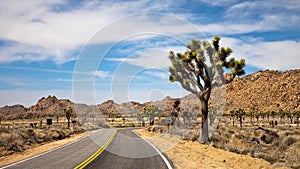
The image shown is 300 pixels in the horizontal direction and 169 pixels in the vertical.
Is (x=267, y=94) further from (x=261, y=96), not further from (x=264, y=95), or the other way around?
(x=261, y=96)

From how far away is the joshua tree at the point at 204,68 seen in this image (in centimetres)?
1970

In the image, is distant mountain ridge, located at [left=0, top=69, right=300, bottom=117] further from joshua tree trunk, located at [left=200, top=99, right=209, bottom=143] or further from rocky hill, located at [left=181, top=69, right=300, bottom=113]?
joshua tree trunk, located at [left=200, top=99, right=209, bottom=143]

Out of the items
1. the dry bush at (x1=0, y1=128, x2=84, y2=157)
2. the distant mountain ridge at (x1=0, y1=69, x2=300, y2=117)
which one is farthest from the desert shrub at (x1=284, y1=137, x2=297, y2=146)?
the distant mountain ridge at (x1=0, y1=69, x2=300, y2=117)

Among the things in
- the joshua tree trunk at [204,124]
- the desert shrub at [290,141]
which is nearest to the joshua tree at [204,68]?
the joshua tree trunk at [204,124]

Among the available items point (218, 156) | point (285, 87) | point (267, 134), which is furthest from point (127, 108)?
point (218, 156)

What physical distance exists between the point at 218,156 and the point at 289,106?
93.9 metres

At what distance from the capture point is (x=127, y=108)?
138500 mm

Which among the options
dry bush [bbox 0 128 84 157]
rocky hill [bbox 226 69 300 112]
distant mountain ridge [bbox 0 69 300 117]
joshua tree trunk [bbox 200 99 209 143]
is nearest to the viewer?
dry bush [bbox 0 128 84 157]

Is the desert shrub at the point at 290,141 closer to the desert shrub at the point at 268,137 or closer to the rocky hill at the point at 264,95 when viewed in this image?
the desert shrub at the point at 268,137

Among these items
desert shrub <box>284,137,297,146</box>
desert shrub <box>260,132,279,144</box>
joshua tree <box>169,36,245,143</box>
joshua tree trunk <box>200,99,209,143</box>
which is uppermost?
joshua tree <box>169,36,245,143</box>

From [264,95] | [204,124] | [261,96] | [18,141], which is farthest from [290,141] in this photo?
[264,95]

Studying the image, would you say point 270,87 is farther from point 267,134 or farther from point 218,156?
point 218,156

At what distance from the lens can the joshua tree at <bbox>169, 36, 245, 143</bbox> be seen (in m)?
19.7

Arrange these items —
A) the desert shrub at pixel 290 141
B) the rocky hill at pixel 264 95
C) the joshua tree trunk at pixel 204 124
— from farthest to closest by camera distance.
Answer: the rocky hill at pixel 264 95
the joshua tree trunk at pixel 204 124
the desert shrub at pixel 290 141
